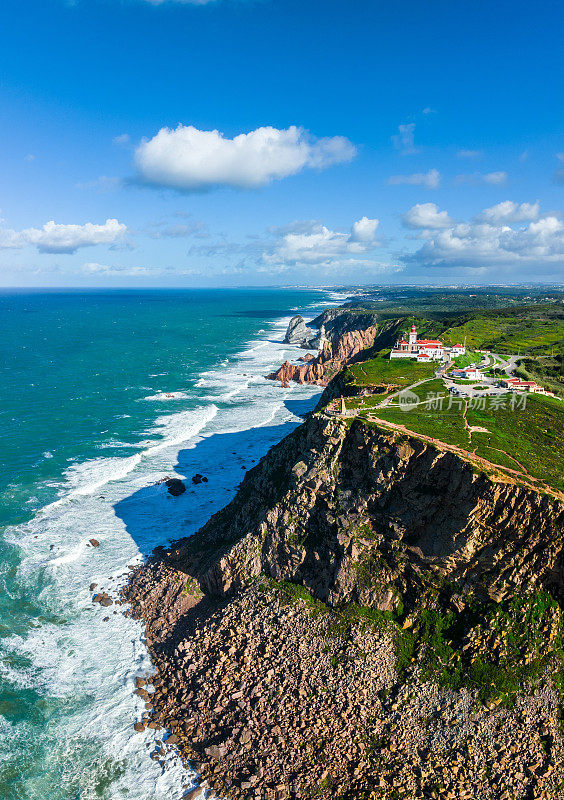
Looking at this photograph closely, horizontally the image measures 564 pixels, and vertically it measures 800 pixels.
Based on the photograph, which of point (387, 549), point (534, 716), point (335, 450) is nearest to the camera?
point (534, 716)

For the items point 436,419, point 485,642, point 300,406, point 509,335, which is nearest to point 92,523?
point 436,419

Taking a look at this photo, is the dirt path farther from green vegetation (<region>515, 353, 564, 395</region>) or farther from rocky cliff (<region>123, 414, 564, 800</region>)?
green vegetation (<region>515, 353, 564, 395</region>)

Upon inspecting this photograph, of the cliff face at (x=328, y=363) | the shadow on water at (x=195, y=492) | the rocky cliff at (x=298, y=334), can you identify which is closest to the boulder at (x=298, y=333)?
the rocky cliff at (x=298, y=334)

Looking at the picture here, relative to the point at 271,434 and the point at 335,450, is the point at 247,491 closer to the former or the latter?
the point at 335,450

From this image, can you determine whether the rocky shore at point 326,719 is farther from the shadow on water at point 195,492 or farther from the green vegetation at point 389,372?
the green vegetation at point 389,372

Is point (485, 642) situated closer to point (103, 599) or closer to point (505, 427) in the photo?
point (505, 427)

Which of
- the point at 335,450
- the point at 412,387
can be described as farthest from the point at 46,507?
the point at 412,387
